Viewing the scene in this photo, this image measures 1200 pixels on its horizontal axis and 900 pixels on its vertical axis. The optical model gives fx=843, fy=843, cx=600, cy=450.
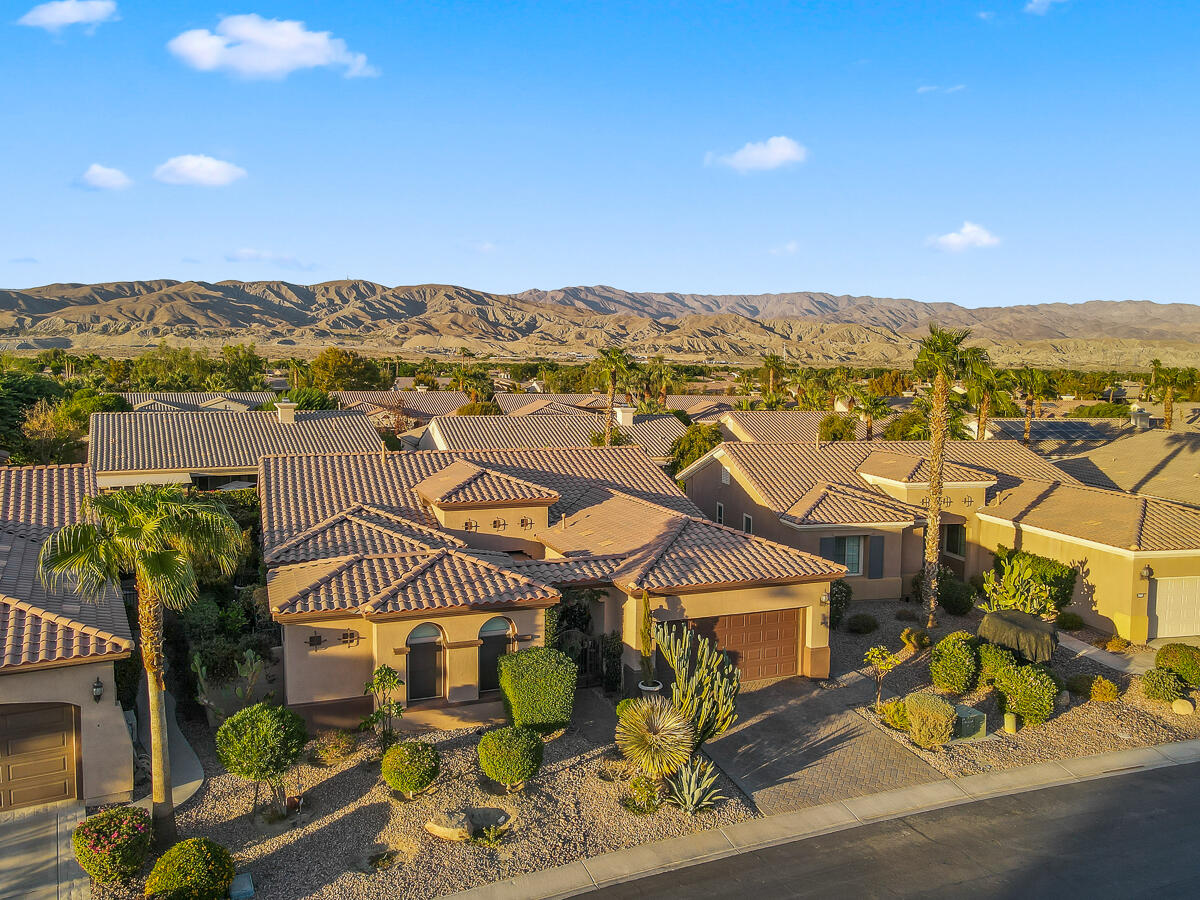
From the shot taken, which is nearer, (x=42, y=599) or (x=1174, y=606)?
(x=42, y=599)

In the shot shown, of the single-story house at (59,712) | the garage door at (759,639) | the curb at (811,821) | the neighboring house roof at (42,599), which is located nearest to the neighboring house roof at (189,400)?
the neighboring house roof at (42,599)

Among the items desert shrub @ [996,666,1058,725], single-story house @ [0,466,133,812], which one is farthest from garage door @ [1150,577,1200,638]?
single-story house @ [0,466,133,812]

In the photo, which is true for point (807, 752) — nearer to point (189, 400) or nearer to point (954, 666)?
point (954, 666)

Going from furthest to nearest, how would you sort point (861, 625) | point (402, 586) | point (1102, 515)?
point (1102, 515)
point (861, 625)
point (402, 586)

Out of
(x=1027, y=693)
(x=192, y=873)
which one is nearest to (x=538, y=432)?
(x=1027, y=693)

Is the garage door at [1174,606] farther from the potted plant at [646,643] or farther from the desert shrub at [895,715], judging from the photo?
the potted plant at [646,643]

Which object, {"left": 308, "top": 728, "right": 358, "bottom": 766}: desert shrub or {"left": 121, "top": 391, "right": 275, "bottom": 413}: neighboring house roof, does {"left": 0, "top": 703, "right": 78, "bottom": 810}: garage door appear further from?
{"left": 121, "top": 391, "right": 275, "bottom": 413}: neighboring house roof
